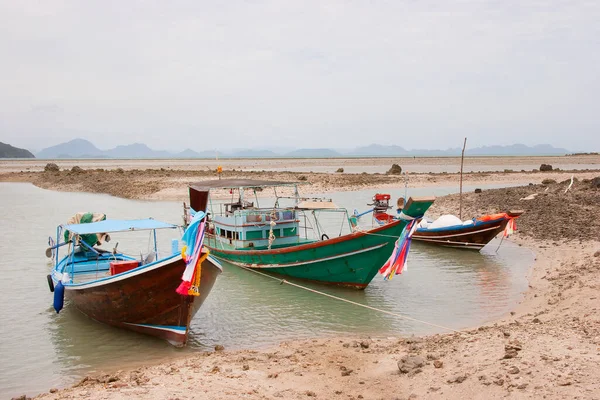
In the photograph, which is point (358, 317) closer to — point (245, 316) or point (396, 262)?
point (396, 262)

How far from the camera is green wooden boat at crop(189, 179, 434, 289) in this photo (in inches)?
560

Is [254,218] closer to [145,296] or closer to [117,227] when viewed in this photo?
[117,227]

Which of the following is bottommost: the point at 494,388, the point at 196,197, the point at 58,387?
the point at 58,387

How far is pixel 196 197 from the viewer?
21641 mm

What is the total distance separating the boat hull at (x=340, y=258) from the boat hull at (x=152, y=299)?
4.37 metres

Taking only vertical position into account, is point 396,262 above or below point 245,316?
above

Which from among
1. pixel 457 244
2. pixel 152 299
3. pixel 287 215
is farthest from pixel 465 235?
pixel 152 299

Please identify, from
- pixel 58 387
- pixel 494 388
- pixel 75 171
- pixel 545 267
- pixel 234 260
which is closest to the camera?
pixel 494 388

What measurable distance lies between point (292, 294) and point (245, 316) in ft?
7.89

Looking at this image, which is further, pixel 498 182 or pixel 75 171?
pixel 75 171

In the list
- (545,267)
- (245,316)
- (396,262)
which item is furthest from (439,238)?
(245,316)

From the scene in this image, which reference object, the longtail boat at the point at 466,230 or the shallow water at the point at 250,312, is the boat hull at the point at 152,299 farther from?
the longtail boat at the point at 466,230

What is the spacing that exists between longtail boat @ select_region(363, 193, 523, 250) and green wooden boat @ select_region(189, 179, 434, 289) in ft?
11.1

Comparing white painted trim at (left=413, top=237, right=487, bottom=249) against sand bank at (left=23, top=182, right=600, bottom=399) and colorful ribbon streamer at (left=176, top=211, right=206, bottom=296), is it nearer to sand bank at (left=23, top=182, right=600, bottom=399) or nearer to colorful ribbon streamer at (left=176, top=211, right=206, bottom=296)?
sand bank at (left=23, top=182, right=600, bottom=399)
